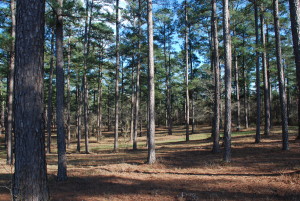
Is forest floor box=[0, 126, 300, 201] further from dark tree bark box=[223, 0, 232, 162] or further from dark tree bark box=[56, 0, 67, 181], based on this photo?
dark tree bark box=[223, 0, 232, 162]

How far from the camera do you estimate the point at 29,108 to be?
3643 millimetres

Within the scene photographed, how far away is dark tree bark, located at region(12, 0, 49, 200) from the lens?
3.60 meters

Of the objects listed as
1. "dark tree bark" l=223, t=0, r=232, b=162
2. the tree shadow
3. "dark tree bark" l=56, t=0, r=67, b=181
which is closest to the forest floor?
the tree shadow

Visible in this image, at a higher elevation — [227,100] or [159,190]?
[227,100]

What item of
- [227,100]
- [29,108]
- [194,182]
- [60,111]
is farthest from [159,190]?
[227,100]

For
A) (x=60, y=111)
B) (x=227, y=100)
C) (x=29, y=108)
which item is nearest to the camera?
(x=29, y=108)

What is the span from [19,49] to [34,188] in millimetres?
2613

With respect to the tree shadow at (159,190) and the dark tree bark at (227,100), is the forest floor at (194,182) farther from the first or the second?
the dark tree bark at (227,100)

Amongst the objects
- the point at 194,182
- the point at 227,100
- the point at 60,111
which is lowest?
the point at 194,182

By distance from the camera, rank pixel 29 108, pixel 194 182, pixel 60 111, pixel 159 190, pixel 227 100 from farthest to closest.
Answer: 1. pixel 227 100
2. pixel 60 111
3. pixel 194 182
4. pixel 159 190
5. pixel 29 108

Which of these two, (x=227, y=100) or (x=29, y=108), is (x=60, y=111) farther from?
(x=227, y=100)

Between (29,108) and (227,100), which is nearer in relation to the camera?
(29,108)

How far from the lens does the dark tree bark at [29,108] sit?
11.8 feet

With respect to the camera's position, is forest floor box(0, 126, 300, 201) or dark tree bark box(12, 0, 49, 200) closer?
dark tree bark box(12, 0, 49, 200)
